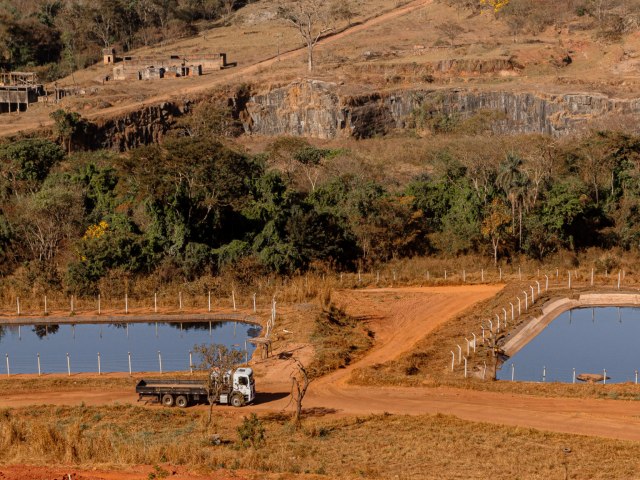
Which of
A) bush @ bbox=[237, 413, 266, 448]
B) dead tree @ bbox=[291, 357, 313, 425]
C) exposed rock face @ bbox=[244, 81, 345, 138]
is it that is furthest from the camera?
exposed rock face @ bbox=[244, 81, 345, 138]

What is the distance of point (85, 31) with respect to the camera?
100625mm

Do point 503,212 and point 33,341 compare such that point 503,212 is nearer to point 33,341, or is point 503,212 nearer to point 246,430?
point 33,341

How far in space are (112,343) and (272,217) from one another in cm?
1285

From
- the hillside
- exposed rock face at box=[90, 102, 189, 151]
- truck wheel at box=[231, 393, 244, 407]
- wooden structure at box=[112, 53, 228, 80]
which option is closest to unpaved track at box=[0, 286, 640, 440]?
truck wheel at box=[231, 393, 244, 407]

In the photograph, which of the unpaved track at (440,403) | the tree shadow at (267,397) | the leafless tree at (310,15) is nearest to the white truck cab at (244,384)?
the unpaved track at (440,403)

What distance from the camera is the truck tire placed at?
3044 cm

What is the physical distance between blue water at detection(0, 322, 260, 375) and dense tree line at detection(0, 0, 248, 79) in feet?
188

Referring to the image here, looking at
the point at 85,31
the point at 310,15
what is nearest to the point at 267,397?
the point at 310,15

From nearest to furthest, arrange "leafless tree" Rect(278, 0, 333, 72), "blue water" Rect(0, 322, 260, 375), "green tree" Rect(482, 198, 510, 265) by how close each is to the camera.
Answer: "blue water" Rect(0, 322, 260, 375), "green tree" Rect(482, 198, 510, 265), "leafless tree" Rect(278, 0, 333, 72)

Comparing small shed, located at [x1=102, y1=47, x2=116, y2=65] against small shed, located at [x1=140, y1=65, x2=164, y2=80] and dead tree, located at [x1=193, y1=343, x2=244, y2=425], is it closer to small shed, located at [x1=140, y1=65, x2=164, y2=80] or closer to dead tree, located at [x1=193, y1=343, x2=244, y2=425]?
small shed, located at [x1=140, y1=65, x2=164, y2=80]

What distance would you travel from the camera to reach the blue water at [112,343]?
120 ft

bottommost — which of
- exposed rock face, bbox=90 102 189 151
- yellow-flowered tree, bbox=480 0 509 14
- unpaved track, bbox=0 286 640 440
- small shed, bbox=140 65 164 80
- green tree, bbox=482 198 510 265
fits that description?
unpaved track, bbox=0 286 640 440

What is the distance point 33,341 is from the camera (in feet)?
132

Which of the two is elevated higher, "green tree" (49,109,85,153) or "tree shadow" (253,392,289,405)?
"green tree" (49,109,85,153)
